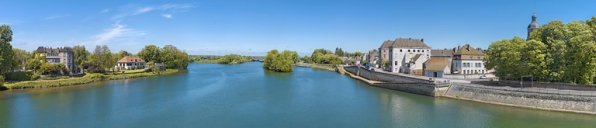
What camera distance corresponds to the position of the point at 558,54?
74.8ft

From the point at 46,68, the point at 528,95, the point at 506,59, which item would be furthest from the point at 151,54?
the point at 528,95

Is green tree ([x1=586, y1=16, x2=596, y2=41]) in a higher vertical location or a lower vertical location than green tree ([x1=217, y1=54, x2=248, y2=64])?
higher

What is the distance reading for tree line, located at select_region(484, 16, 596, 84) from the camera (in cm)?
2216

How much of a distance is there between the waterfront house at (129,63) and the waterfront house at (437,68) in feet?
176

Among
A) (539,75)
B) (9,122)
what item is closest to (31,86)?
(9,122)

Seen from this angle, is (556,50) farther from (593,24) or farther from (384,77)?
(384,77)

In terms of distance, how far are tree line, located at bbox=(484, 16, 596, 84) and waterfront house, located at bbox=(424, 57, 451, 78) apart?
31.3 ft

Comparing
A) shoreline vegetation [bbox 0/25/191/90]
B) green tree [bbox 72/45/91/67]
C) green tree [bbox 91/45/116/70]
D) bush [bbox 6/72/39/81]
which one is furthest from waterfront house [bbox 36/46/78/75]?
green tree [bbox 72/45/91/67]

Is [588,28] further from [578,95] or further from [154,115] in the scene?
[154,115]

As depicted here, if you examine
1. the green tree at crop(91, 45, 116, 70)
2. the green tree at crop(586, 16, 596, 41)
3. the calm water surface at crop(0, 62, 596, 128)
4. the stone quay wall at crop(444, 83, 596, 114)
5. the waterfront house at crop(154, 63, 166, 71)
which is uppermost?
the green tree at crop(586, 16, 596, 41)

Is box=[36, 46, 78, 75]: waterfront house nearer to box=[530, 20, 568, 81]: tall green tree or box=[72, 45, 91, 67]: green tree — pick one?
box=[72, 45, 91, 67]: green tree

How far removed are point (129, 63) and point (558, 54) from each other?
2549 inches

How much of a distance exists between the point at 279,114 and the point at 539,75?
20105 mm

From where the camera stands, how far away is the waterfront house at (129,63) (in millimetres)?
60812
